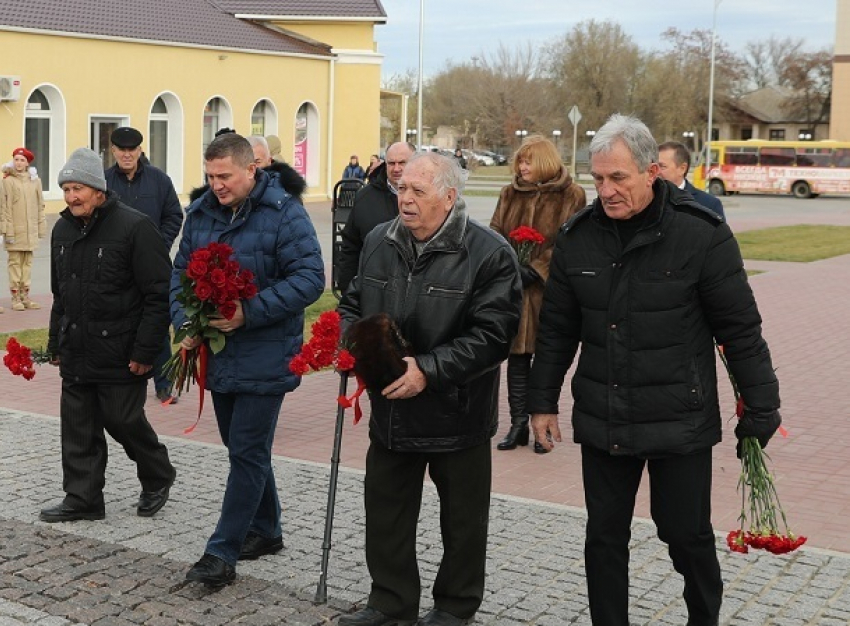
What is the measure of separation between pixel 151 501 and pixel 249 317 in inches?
64.3

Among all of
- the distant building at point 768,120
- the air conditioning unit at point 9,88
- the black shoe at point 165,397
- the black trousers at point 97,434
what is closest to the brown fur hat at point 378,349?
the black trousers at point 97,434

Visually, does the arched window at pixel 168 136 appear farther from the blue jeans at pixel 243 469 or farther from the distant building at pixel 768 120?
the distant building at pixel 768 120

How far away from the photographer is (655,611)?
5.19 meters

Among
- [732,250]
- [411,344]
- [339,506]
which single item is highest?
[732,250]

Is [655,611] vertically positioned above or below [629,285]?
below

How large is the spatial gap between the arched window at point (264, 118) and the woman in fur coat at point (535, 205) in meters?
32.0

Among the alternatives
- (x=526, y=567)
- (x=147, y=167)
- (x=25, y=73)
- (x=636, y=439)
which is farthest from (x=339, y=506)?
(x=25, y=73)

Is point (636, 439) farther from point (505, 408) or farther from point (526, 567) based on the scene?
point (505, 408)

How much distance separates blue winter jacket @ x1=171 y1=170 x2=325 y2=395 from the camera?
17.8 ft

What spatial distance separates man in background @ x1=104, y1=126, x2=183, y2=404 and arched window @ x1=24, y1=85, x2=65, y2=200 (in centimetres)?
2267

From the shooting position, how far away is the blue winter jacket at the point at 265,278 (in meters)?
5.42

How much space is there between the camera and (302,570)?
566cm

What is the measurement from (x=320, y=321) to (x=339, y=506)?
1.98 metres

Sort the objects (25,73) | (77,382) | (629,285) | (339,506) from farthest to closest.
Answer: (25,73), (339,506), (77,382), (629,285)
